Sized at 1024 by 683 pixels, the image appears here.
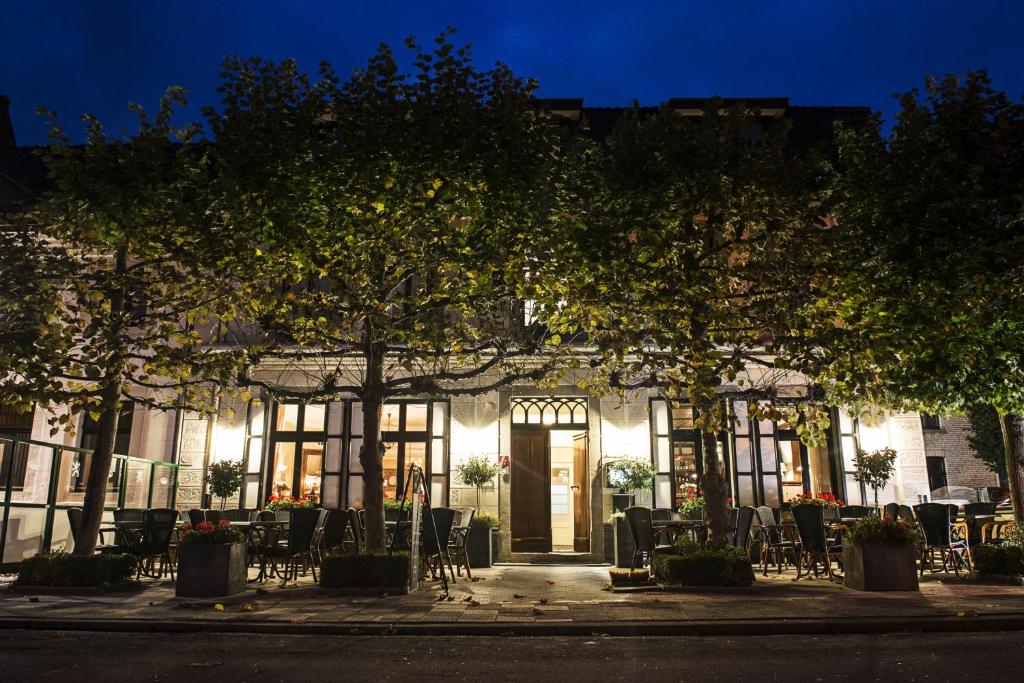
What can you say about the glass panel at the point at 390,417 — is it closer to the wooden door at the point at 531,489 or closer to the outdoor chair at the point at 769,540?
the wooden door at the point at 531,489

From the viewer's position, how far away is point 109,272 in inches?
384

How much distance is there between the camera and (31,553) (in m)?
10.5

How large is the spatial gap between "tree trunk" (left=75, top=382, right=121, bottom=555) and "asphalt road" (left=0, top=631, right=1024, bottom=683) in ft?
9.80

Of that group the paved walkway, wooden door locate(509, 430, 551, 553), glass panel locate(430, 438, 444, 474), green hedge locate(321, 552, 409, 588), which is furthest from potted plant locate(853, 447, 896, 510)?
green hedge locate(321, 552, 409, 588)

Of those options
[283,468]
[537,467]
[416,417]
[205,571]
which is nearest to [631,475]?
[537,467]

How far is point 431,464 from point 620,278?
288 inches

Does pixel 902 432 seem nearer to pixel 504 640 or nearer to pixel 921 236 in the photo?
pixel 921 236

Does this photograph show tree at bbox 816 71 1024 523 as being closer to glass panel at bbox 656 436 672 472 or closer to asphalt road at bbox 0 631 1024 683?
asphalt road at bbox 0 631 1024 683

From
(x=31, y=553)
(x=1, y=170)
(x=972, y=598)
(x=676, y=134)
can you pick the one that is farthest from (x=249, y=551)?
(x=1, y=170)

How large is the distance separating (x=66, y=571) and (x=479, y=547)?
21.3 feet

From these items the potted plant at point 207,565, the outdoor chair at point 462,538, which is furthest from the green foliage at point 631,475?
the potted plant at point 207,565

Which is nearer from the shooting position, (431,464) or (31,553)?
(31,553)

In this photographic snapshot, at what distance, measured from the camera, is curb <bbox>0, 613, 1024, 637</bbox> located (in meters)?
6.45

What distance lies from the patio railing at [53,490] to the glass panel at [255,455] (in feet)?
4.75
